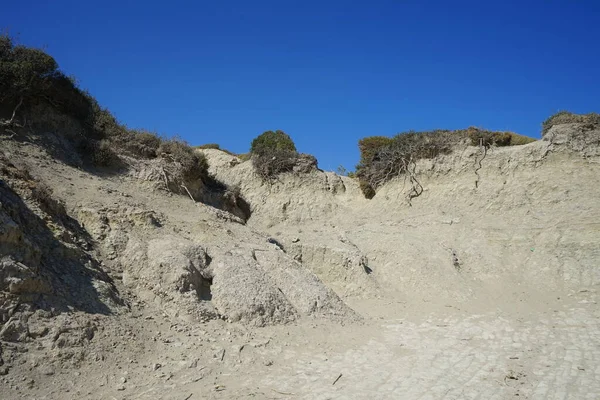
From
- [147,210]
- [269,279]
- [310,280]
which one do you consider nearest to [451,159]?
[310,280]

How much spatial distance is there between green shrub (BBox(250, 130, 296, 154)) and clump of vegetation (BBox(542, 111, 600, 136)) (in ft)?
41.4

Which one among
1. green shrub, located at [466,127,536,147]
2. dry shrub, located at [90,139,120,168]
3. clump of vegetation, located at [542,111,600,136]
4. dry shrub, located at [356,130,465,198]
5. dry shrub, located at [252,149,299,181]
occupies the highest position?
clump of vegetation, located at [542,111,600,136]

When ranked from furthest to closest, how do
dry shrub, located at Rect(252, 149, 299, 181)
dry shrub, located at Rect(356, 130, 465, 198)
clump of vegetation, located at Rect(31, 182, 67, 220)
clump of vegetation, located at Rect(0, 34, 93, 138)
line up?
dry shrub, located at Rect(252, 149, 299, 181) < dry shrub, located at Rect(356, 130, 465, 198) < clump of vegetation, located at Rect(0, 34, 93, 138) < clump of vegetation, located at Rect(31, 182, 67, 220)

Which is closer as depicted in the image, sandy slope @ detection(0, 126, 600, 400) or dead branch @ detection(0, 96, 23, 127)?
sandy slope @ detection(0, 126, 600, 400)

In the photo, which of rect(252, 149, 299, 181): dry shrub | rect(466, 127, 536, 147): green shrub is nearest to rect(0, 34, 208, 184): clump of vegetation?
rect(252, 149, 299, 181): dry shrub

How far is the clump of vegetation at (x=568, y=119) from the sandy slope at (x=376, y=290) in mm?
1080

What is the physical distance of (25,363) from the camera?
18.8 ft

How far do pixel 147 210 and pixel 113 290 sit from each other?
3.13 meters

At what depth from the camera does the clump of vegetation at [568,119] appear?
17359 mm

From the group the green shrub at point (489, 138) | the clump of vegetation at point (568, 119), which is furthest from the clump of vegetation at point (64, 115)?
the clump of vegetation at point (568, 119)

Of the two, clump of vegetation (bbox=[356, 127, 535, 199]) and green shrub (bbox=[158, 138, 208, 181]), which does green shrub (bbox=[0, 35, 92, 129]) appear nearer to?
green shrub (bbox=[158, 138, 208, 181])

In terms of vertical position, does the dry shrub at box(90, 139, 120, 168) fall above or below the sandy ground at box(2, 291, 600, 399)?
above

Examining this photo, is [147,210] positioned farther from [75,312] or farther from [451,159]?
[451,159]

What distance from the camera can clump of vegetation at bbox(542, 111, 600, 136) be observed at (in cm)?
1736
